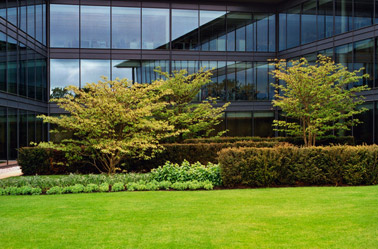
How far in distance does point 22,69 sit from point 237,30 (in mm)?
16260

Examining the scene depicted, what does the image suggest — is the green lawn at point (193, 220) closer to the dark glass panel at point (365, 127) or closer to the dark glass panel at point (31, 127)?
the dark glass panel at point (365, 127)

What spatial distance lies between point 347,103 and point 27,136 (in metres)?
18.2

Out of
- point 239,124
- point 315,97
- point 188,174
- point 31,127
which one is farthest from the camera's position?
point 239,124

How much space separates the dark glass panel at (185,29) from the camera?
29.9 meters

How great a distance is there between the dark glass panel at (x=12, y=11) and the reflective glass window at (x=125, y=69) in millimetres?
8450

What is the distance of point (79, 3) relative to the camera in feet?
93.7

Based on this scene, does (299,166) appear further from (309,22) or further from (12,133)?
(309,22)

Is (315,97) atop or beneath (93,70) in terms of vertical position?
beneath

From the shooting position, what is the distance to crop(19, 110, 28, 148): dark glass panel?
21.7m

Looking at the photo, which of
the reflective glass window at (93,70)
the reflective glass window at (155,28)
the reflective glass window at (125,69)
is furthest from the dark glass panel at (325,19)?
the reflective glass window at (93,70)

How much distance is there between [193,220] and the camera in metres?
7.23

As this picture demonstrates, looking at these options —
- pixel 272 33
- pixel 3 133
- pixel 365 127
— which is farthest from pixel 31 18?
pixel 365 127

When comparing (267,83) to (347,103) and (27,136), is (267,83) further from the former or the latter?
(27,136)

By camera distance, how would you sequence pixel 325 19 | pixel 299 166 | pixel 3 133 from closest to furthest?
pixel 299 166 → pixel 3 133 → pixel 325 19
